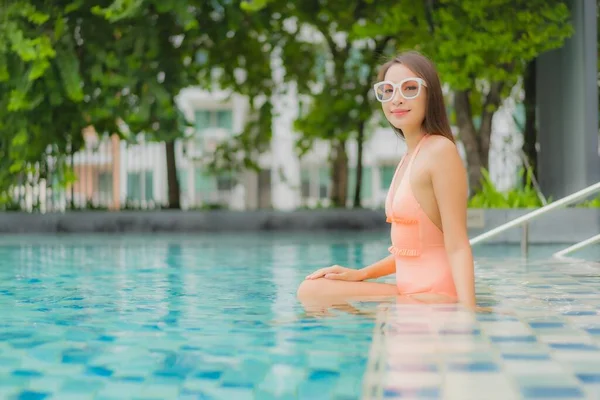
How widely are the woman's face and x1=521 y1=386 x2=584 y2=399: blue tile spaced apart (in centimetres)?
199

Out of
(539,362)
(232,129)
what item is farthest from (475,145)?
(232,129)

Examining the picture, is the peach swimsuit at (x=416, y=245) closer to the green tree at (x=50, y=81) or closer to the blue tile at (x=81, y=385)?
the blue tile at (x=81, y=385)

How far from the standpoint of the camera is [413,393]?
3666 millimetres

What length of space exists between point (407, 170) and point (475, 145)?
13.2 m

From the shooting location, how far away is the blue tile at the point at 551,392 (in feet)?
12.0

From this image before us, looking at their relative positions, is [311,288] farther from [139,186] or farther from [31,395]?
[139,186]

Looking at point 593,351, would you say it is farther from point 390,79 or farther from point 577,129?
point 577,129

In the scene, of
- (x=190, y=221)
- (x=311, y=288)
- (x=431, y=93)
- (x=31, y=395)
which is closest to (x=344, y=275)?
(x=311, y=288)

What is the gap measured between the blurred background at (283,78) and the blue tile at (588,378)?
444 inches

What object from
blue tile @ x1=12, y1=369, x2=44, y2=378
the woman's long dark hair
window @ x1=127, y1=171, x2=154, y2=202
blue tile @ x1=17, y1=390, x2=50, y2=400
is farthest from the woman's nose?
window @ x1=127, y1=171, x2=154, y2=202

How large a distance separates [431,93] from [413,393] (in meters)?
2.14

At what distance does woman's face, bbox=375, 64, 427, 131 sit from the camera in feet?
17.4

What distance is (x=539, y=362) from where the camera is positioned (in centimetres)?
432

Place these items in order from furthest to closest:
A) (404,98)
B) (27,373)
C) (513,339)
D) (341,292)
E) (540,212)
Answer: (540,212), (341,292), (404,98), (513,339), (27,373)
